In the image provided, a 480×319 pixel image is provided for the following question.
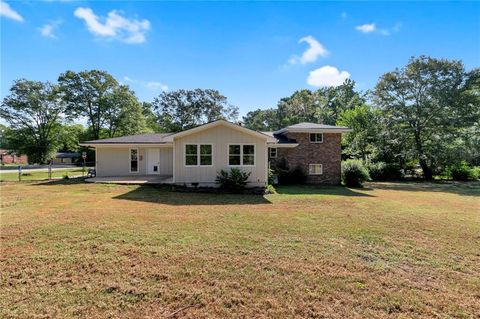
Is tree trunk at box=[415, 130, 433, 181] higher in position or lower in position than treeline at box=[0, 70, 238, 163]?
lower

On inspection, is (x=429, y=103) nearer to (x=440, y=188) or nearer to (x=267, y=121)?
(x=440, y=188)

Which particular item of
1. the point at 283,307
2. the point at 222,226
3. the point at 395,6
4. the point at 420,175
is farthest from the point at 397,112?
the point at 283,307

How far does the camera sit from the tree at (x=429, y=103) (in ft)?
77.7

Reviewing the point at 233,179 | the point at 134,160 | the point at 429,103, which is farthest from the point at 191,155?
the point at 429,103

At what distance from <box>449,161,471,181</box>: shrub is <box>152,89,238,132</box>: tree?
32.4m

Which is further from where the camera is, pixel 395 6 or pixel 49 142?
pixel 49 142

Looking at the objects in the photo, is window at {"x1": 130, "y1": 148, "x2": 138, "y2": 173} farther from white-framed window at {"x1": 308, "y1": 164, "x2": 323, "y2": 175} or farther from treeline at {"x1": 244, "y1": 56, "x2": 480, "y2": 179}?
treeline at {"x1": 244, "y1": 56, "x2": 480, "y2": 179}

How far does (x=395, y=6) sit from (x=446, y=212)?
7.87 m

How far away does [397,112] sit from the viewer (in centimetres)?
2595

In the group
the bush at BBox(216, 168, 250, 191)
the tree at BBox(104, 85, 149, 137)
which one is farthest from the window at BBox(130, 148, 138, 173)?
the tree at BBox(104, 85, 149, 137)

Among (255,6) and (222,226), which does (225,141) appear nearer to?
(255,6)

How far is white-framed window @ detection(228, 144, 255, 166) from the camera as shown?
13.0m

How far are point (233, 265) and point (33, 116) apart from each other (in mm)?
50892

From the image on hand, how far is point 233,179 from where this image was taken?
41.0 feet
